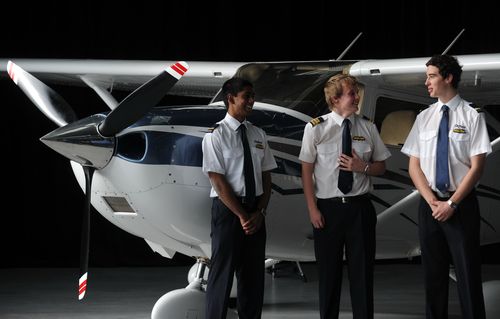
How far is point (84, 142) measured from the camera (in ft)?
17.6

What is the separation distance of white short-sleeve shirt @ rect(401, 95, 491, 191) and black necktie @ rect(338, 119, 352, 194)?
1.38ft

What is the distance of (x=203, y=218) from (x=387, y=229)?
1.62 metres

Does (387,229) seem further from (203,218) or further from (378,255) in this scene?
(203,218)

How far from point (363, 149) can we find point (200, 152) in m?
1.03

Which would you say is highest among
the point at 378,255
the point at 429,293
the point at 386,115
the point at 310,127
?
the point at 386,115

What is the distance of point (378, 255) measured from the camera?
6977 mm

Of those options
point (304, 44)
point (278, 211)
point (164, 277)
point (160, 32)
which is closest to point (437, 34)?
point (304, 44)

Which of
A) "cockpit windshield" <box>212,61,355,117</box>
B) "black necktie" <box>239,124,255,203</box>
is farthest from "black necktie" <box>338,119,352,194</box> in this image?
"cockpit windshield" <box>212,61,355,117</box>

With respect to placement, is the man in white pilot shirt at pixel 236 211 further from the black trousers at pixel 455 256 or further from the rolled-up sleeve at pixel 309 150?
the black trousers at pixel 455 256

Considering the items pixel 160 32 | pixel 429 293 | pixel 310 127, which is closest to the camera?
pixel 429 293

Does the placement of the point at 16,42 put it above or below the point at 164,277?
above

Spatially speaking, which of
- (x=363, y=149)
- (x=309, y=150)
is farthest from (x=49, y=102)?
(x=363, y=149)

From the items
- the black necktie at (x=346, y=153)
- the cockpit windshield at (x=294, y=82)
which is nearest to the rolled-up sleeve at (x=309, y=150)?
the black necktie at (x=346, y=153)

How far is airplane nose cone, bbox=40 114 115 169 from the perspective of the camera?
5348 mm
